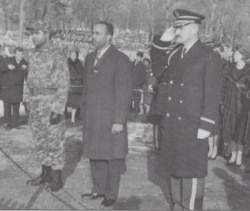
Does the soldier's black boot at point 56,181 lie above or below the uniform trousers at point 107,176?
below

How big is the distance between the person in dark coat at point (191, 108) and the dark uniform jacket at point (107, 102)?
768 millimetres

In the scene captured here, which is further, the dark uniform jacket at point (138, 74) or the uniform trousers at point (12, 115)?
the dark uniform jacket at point (138, 74)

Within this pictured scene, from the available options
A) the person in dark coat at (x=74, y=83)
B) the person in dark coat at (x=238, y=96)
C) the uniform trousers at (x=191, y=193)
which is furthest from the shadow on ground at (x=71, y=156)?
the person in dark coat at (x=238, y=96)

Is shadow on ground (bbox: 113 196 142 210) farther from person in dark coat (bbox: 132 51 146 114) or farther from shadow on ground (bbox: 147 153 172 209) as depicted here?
person in dark coat (bbox: 132 51 146 114)

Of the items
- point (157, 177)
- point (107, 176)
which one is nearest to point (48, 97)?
point (107, 176)

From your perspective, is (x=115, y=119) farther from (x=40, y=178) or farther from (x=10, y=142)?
(x=10, y=142)

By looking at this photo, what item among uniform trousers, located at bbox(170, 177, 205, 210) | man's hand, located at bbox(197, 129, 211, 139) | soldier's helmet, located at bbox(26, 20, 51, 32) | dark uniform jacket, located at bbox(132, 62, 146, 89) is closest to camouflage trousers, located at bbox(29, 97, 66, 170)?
soldier's helmet, located at bbox(26, 20, 51, 32)

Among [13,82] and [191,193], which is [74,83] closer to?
[13,82]

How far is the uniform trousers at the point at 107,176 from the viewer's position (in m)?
5.03

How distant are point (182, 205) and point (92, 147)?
1293 millimetres

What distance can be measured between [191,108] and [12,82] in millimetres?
6011

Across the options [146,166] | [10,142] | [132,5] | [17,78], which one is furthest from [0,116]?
[132,5]

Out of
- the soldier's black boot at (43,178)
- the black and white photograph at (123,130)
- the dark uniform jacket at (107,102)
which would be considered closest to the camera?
the black and white photograph at (123,130)

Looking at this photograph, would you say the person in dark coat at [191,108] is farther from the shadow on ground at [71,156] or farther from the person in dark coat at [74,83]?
the person in dark coat at [74,83]
